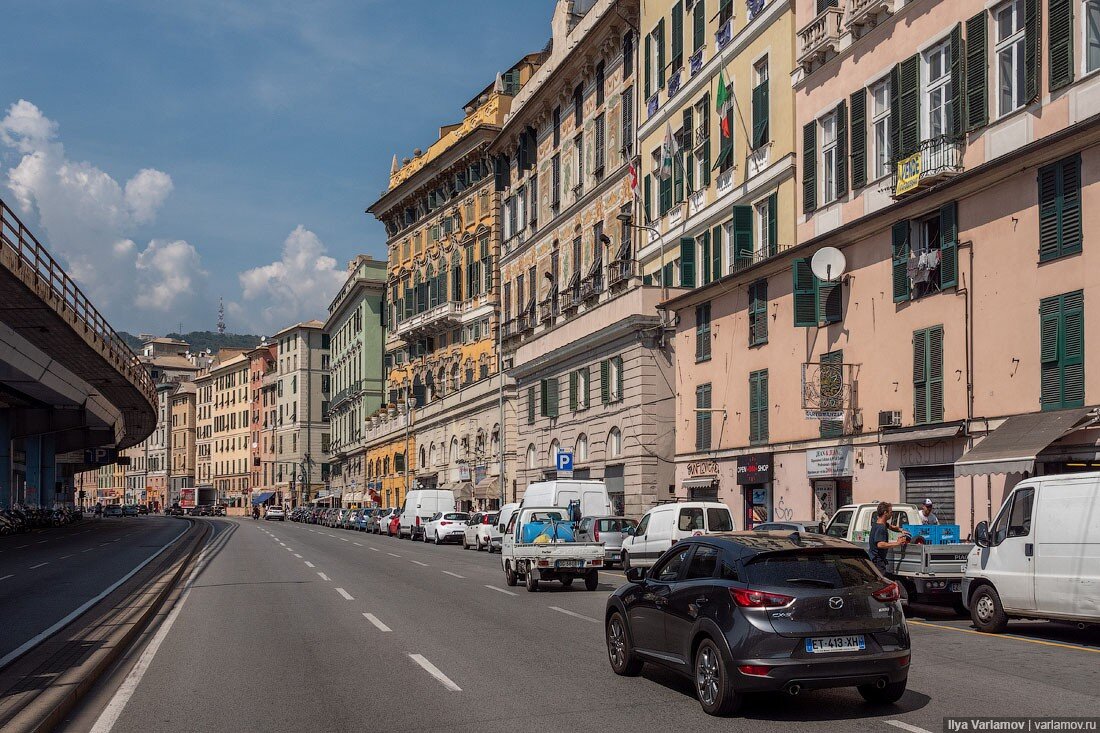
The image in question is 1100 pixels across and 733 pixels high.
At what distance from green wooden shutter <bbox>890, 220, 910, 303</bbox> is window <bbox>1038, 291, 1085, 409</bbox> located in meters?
4.73

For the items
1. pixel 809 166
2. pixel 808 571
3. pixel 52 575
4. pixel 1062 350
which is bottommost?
pixel 52 575

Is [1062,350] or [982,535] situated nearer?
[982,535]

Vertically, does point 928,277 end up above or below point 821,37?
below

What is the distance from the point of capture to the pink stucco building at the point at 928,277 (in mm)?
21859

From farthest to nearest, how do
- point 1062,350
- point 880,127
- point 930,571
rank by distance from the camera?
point 880,127 < point 1062,350 < point 930,571

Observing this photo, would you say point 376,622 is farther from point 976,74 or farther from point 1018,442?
point 976,74

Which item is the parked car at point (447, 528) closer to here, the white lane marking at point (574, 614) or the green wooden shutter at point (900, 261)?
the green wooden shutter at point (900, 261)

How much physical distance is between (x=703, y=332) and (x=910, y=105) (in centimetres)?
1297

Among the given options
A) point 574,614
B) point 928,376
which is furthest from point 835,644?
point 928,376

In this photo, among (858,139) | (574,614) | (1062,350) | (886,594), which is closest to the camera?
(886,594)

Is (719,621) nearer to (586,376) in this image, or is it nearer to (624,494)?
→ (624,494)

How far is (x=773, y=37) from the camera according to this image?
34.3 m

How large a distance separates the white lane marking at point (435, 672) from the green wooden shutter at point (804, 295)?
65.3 feet

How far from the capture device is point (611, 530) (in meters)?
33.7
